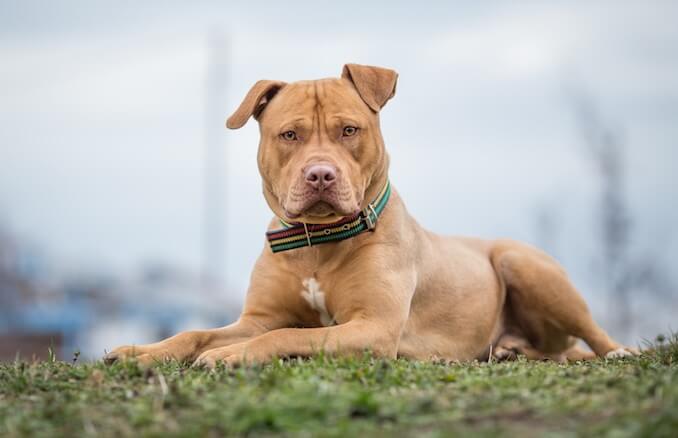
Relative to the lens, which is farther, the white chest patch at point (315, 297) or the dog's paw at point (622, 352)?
the dog's paw at point (622, 352)

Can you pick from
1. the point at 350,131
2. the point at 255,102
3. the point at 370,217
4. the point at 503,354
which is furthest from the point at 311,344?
the point at 503,354

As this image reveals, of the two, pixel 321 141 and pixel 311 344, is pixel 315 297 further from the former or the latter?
pixel 321 141

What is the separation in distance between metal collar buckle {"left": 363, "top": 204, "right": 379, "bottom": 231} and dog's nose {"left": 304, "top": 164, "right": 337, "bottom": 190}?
68 cm

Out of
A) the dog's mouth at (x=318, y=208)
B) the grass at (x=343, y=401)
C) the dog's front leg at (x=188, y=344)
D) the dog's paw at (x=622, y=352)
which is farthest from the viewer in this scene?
the dog's paw at (x=622, y=352)

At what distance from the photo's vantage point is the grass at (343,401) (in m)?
3.63

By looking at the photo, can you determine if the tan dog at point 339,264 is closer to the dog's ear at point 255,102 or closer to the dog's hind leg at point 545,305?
the dog's ear at point 255,102

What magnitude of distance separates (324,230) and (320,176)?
67 cm

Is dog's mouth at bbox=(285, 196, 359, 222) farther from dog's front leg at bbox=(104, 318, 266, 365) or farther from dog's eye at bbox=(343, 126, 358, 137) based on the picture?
dog's front leg at bbox=(104, 318, 266, 365)

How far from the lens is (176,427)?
3.68m

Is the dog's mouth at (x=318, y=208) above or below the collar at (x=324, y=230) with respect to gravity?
above

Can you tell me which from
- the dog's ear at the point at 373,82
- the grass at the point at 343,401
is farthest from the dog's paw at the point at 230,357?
the dog's ear at the point at 373,82

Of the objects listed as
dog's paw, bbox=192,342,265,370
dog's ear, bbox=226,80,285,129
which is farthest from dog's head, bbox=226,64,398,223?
dog's paw, bbox=192,342,265,370

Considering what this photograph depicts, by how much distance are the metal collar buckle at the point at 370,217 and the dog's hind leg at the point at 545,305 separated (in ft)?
6.82

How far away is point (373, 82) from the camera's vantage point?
6938 mm
